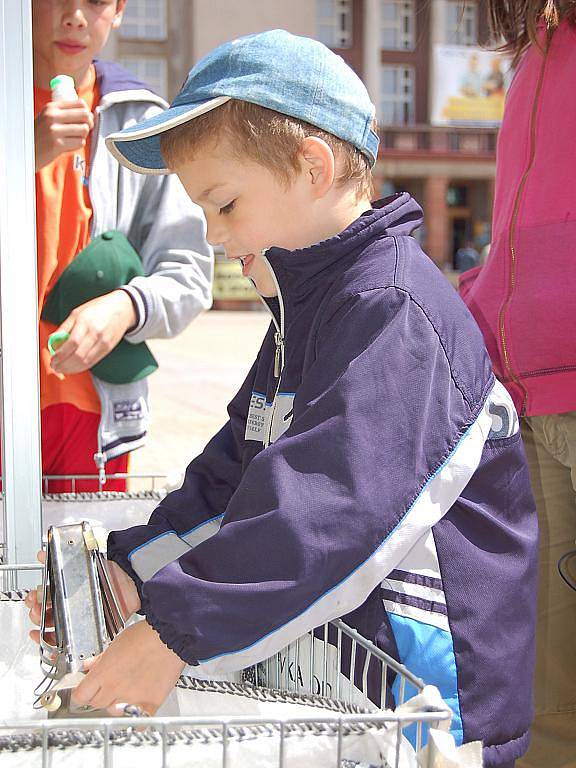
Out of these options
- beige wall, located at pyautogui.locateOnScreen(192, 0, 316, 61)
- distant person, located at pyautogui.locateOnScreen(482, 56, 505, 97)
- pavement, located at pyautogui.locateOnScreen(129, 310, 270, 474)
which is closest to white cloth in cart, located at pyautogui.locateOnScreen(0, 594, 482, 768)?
pavement, located at pyautogui.locateOnScreen(129, 310, 270, 474)

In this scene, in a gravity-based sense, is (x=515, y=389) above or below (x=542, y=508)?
above

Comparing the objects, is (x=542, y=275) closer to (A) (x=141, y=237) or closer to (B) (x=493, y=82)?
(A) (x=141, y=237)

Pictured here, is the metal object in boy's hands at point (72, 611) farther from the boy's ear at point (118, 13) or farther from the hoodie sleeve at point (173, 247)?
the boy's ear at point (118, 13)

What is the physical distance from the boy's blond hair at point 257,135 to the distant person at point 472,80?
63.1 ft

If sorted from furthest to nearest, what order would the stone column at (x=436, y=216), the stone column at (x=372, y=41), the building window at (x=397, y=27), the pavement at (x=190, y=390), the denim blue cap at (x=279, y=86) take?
the building window at (x=397, y=27) → the stone column at (x=372, y=41) → the stone column at (x=436, y=216) → the pavement at (x=190, y=390) → the denim blue cap at (x=279, y=86)

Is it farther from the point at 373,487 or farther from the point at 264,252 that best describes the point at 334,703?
the point at 264,252

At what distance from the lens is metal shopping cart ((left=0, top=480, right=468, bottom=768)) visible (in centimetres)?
59

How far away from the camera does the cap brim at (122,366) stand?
1.53 meters

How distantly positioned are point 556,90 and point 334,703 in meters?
0.88

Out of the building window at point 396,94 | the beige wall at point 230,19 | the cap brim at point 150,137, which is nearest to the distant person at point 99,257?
the cap brim at point 150,137

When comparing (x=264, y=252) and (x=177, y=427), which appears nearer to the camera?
(x=264, y=252)

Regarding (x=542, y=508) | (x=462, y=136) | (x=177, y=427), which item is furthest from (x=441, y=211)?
(x=542, y=508)

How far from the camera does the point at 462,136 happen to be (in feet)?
74.5

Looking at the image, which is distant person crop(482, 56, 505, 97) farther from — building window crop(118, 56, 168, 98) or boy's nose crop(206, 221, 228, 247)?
boy's nose crop(206, 221, 228, 247)
